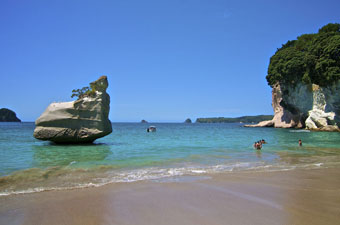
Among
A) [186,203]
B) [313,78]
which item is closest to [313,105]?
[313,78]

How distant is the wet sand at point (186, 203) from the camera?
17.4 ft

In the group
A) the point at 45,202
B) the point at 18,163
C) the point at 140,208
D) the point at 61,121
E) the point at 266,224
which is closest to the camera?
the point at 266,224

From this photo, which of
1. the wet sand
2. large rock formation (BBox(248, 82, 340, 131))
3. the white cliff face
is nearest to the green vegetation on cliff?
large rock formation (BBox(248, 82, 340, 131))

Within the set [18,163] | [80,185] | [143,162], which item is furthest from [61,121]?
[80,185]

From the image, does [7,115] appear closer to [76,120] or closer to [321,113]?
[76,120]

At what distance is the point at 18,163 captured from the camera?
40.9 feet

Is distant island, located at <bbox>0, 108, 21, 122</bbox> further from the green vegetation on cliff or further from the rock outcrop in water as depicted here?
the green vegetation on cliff

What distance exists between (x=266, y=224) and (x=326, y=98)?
51.0m

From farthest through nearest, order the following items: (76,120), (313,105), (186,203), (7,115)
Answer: (7,115)
(313,105)
(76,120)
(186,203)

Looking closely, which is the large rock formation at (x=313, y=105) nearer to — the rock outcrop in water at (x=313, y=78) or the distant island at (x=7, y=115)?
the rock outcrop in water at (x=313, y=78)

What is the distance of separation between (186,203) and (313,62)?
50746 mm

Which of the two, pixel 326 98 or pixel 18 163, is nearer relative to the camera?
pixel 18 163

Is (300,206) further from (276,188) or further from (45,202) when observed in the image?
(45,202)

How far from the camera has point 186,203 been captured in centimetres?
641
